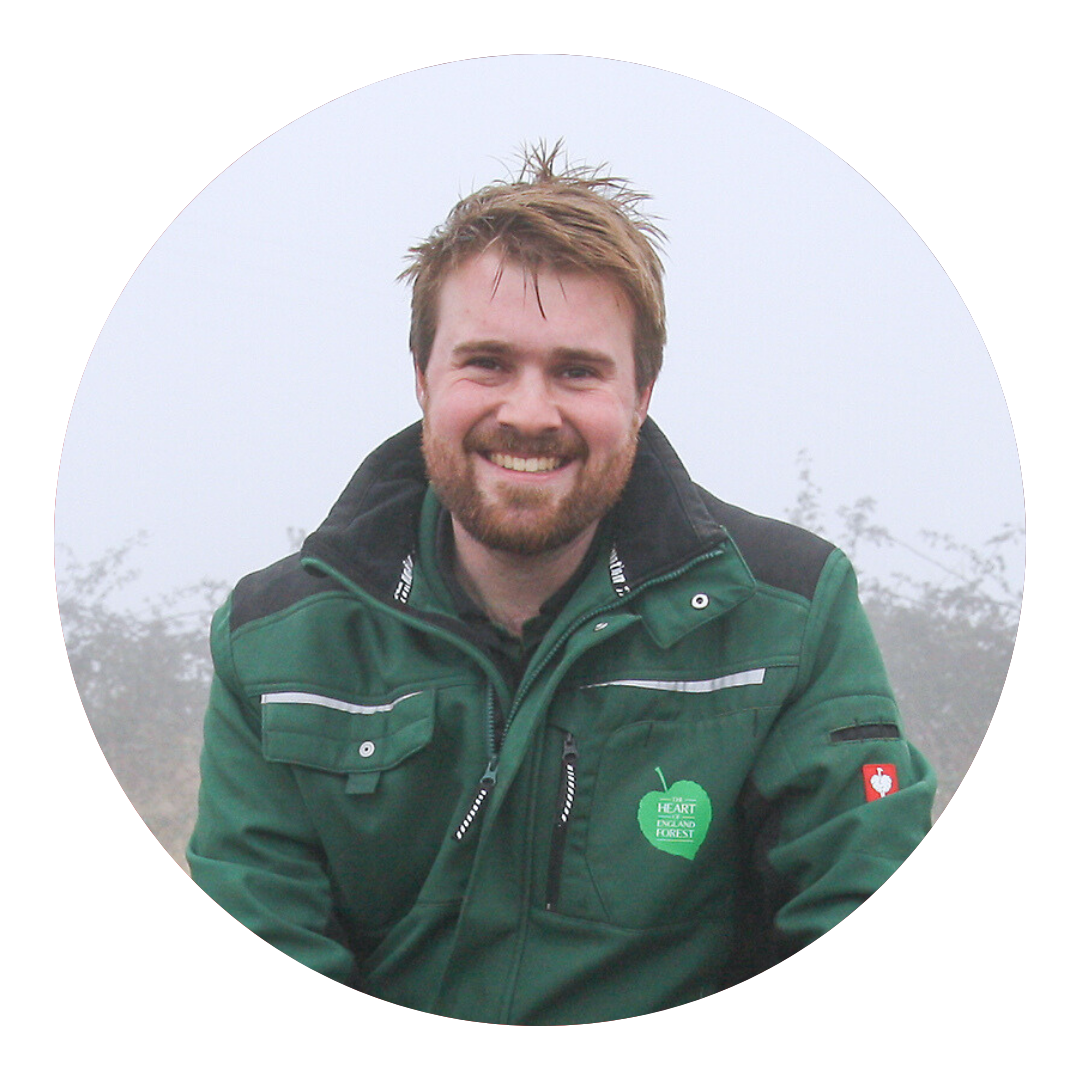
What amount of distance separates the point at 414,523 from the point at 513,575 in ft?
0.90

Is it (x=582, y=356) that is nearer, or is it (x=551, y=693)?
(x=582, y=356)

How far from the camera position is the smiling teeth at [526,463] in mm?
3777

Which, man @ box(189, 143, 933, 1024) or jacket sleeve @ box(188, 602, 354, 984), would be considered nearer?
man @ box(189, 143, 933, 1024)

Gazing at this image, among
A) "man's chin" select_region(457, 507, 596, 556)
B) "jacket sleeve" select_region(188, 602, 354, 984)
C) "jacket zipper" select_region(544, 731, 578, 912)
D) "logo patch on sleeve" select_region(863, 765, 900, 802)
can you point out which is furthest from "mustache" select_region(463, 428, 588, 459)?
"logo patch on sleeve" select_region(863, 765, 900, 802)

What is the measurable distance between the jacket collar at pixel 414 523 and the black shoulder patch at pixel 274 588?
6 centimetres

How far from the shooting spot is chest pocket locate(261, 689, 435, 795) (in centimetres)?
386

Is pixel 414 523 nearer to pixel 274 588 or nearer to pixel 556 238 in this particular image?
pixel 274 588

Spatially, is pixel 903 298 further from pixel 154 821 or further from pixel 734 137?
pixel 154 821

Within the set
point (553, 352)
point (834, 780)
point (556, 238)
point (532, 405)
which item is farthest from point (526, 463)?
point (834, 780)

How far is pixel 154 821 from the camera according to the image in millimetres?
4207

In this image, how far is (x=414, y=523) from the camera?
3994 millimetres

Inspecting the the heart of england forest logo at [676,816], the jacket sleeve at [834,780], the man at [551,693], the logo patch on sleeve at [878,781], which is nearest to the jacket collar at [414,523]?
the man at [551,693]

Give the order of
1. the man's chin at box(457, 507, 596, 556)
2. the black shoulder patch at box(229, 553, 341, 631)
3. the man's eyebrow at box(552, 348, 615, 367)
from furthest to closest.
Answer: the black shoulder patch at box(229, 553, 341, 631) < the man's chin at box(457, 507, 596, 556) < the man's eyebrow at box(552, 348, 615, 367)

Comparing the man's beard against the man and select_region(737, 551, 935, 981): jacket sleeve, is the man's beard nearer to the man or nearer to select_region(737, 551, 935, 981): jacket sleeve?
the man
